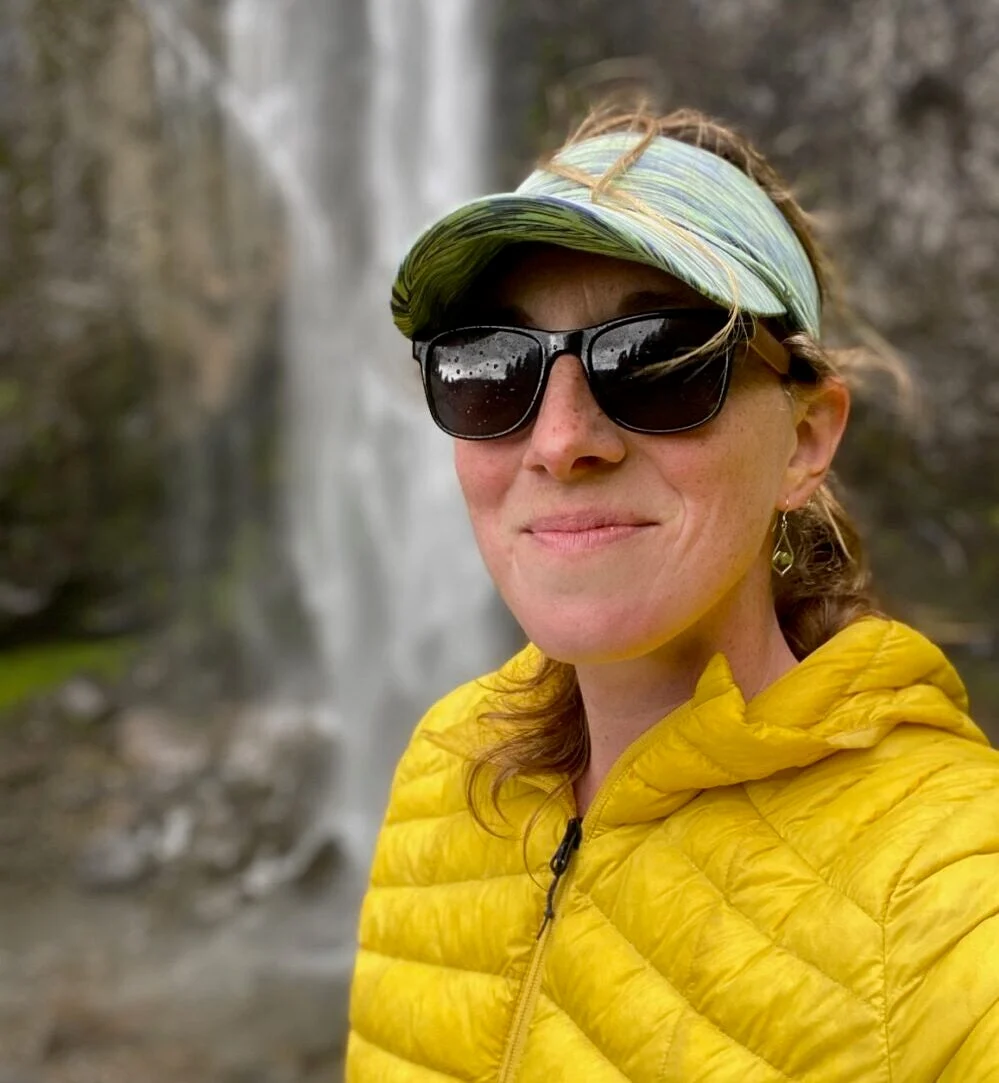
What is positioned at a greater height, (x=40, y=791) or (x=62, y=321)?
(x=62, y=321)

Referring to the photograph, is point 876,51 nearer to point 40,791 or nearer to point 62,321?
point 62,321

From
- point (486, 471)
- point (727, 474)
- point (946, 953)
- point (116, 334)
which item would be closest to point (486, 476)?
point (486, 471)

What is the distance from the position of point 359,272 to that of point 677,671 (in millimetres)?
8531

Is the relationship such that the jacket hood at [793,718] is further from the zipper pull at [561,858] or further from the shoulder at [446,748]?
the shoulder at [446,748]

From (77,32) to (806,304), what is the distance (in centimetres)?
954

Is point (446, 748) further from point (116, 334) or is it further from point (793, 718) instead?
point (116, 334)

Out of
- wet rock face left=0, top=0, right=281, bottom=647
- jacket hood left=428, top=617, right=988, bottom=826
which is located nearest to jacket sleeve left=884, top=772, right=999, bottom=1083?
jacket hood left=428, top=617, right=988, bottom=826

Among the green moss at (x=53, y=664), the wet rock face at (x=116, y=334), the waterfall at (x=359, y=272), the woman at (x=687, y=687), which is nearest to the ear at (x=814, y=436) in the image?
the woman at (x=687, y=687)

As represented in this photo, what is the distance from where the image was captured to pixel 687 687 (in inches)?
43.9

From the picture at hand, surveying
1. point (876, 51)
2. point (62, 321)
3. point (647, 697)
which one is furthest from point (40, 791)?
point (876, 51)

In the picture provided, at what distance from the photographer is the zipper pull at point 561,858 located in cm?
113

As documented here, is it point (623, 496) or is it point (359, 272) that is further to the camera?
point (359, 272)

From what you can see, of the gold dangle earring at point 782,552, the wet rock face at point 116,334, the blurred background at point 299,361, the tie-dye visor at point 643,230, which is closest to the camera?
the tie-dye visor at point 643,230

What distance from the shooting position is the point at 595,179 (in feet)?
3.34
